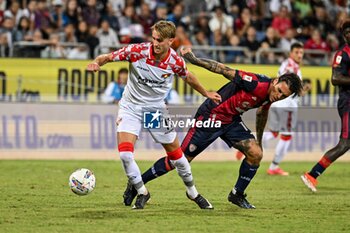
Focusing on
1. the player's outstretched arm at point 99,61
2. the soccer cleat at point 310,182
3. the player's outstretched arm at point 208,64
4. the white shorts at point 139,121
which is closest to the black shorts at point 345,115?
the soccer cleat at point 310,182

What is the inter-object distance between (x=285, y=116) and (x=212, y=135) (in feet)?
21.8

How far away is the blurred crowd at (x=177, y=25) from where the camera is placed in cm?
2120

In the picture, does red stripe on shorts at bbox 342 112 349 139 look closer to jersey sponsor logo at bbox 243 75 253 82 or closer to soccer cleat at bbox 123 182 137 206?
jersey sponsor logo at bbox 243 75 253 82

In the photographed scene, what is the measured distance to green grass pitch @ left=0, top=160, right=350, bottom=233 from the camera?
952 cm

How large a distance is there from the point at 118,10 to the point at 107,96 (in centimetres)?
424

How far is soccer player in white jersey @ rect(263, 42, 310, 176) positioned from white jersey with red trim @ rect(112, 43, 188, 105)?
582 cm

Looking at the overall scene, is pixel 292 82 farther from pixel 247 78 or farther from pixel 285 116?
pixel 285 116

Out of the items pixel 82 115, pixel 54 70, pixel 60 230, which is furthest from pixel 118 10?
pixel 60 230

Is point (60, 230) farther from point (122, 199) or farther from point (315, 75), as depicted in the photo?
point (315, 75)

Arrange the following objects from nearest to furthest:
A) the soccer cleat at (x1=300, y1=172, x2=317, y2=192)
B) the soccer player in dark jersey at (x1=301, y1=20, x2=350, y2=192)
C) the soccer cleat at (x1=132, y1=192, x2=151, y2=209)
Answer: the soccer cleat at (x1=132, y1=192, x2=151, y2=209)
the soccer player in dark jersey at (x1=301, y1=20, x2=350, y2=192)
the soccer cleat at (x1=300, y1=172, x2=317, y2=192)

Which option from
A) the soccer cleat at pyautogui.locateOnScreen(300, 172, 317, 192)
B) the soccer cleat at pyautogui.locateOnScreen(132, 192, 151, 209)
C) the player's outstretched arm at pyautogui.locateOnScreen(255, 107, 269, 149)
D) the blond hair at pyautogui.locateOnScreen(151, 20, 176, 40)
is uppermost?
the blond hair at pyautogui.locateOnScreen(151, 20, 176, 40)

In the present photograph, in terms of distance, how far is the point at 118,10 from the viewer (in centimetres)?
2319

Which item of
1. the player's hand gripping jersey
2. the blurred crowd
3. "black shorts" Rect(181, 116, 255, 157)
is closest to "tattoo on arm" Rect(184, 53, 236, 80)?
"black shorts" Rect(181, 116, 255, 157)

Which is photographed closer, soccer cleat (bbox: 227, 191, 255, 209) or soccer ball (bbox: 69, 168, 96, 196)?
soccer ball (bbox: 69, 168, 96, 196)
